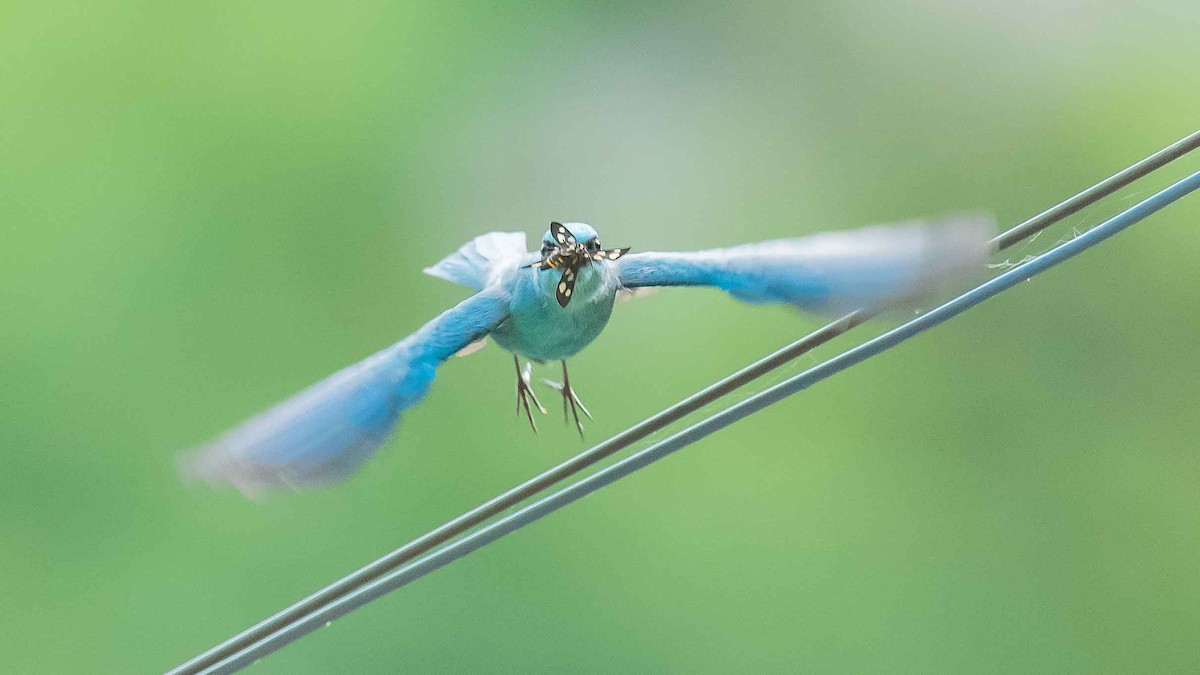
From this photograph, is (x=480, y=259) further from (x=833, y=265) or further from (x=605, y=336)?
(x=605, y=336)

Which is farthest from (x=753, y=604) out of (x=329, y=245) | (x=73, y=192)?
(x=73, y=192)

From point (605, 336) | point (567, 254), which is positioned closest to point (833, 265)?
point (567, 254)

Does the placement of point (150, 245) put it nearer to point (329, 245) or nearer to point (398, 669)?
point (329, 245)

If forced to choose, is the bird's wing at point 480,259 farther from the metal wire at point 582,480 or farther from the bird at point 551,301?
the metal wire at point 582,480

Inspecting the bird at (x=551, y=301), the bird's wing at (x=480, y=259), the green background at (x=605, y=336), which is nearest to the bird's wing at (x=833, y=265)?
the bird at (x=551, y=301)

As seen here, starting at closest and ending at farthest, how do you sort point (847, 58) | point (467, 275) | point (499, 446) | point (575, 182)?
point (467, 275) < point (499, 446) < point (575, 182) < point (847, 58)

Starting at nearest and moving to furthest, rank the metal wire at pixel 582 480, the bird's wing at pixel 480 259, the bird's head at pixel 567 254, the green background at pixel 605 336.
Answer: the metal wire at pixel 582 480 → the bird's head at pixel 567 254 → the bird's wing at pixel 480 259 → the green background at pixel 605 336
